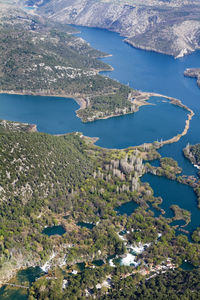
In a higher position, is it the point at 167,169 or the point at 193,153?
the point at 193,153

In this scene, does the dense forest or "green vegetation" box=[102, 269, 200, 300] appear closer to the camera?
"green vegetation" box=[102, 269, 200, 300]

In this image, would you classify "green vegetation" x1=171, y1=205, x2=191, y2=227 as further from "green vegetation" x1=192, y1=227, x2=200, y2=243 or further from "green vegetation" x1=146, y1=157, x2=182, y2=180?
"green vegetation" x1=146, y1=157, x2=182, y2=180

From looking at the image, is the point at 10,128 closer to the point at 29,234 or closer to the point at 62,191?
the point at 62,191

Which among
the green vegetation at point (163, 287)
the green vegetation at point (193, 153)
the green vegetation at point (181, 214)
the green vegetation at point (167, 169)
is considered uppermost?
the green vegetation at point (193, 153)

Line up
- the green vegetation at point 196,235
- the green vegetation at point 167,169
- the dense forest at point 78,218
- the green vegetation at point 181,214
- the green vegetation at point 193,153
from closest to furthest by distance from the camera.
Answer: the dense forest at point 78,218, the green vegetation at point 196,235, the green vegetation at point 181,214, the green vegetation at point 167,169, the green vegetation at point 193,153

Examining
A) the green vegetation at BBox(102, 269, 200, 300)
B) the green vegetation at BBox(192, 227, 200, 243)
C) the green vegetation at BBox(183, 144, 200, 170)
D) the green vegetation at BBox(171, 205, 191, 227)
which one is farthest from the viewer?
the green vegetation at BBox(183, 144, 200, 170)

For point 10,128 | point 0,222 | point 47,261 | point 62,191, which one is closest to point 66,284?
point 47,261

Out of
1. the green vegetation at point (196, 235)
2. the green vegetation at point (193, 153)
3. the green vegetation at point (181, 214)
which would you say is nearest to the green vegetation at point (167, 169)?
the green vegetation at point (193, 153)

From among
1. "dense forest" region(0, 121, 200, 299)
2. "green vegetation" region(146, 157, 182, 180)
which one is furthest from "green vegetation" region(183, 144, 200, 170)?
"dense forest" region(0, 121, 200, 299)

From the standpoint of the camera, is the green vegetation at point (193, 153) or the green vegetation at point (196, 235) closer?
the green vegetation at point (196, 235)

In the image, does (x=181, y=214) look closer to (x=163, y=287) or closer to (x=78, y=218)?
(x=78, y=218)

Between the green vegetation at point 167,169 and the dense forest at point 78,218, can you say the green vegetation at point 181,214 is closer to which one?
the dense forest at point 78,218

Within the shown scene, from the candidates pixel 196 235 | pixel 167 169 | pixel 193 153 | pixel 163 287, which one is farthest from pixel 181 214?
pixel 193 153

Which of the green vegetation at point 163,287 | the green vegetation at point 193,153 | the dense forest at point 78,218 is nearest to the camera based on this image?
the green vegetation at point 163,287
